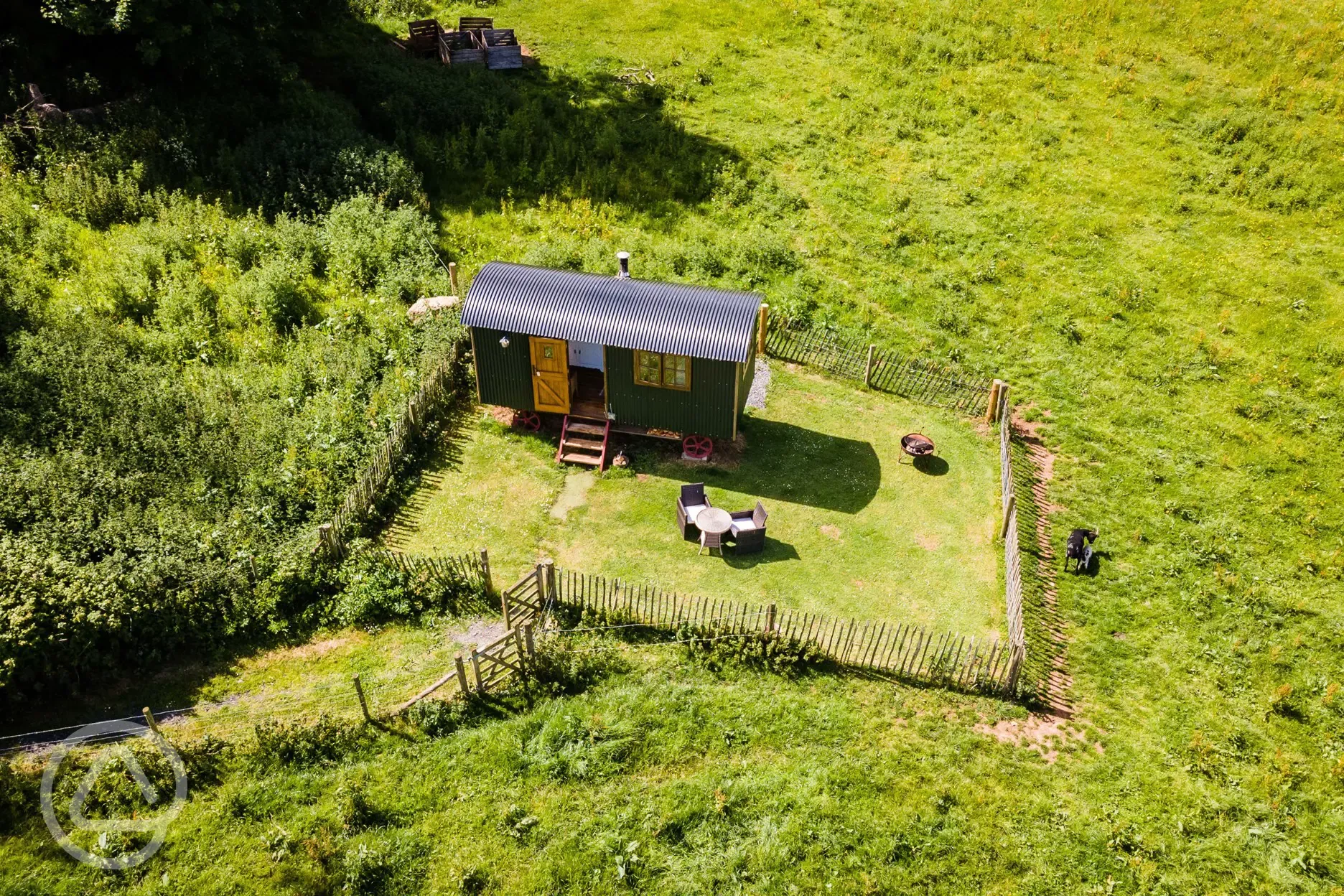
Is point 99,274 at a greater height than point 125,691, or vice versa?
point 99,274

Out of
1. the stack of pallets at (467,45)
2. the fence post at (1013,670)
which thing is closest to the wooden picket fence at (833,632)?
the fence post at (1013,670)

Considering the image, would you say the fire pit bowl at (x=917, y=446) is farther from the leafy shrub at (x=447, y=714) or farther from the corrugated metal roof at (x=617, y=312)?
the leafy shrub at (x=447, y=714)

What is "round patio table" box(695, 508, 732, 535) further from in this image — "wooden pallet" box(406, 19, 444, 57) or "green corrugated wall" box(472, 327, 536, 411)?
"wooden pallet" box(406, 19, 444, 57)

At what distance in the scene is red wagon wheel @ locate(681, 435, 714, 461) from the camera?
2308 cm

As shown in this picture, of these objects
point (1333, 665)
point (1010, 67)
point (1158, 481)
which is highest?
point (1010, 67)

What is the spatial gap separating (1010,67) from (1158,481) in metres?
24.5

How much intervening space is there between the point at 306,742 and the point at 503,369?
409 inches

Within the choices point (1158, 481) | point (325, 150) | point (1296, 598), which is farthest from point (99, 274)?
point (1296, 598)

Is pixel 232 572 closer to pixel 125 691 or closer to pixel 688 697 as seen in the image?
pixel 125 691

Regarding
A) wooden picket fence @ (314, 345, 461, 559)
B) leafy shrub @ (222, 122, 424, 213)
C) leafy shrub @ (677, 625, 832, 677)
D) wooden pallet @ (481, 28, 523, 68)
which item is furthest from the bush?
wooden pallet @ (481, 28, 523, 68)

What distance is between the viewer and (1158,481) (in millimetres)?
22906

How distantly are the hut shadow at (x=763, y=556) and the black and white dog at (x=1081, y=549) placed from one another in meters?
6.33

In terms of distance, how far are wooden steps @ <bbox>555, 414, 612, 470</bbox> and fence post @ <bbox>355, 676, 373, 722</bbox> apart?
8.31m

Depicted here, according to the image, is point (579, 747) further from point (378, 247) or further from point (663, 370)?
point (378, 247)
